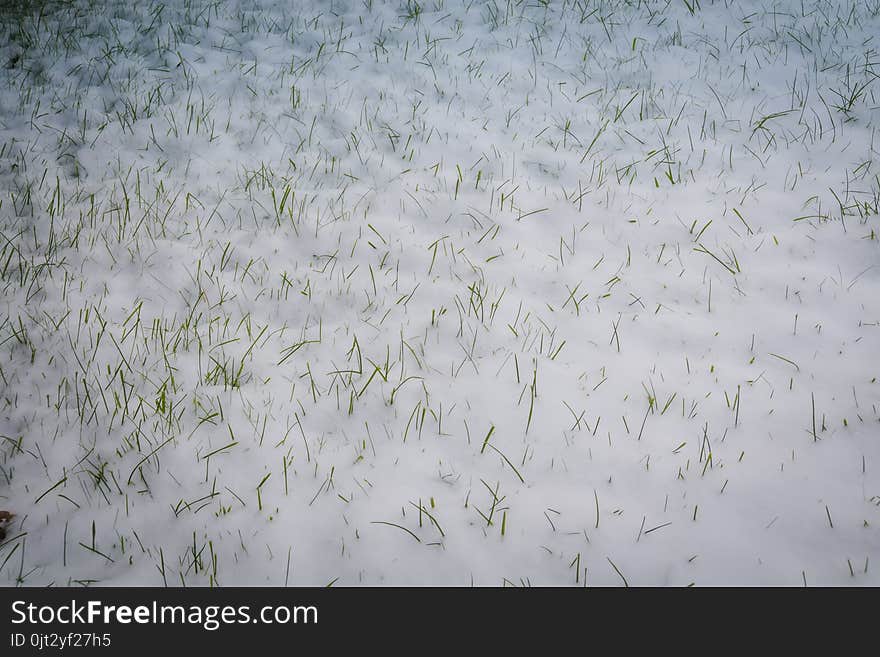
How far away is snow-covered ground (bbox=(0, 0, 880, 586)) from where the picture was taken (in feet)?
7.05

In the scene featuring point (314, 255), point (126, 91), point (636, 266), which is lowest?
point (636, 266)

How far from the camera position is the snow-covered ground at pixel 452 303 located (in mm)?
2148

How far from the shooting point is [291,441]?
2459 mm

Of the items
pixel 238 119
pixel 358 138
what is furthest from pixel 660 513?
pixel 238 119

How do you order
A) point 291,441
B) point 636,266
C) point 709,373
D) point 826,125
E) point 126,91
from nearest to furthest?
point 291,441
point 709,373
point 636,266
point 826,125
point 126,91

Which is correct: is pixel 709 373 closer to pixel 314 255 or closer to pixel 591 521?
pixel 591 521

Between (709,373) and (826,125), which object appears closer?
(709,373)

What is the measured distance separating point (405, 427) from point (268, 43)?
4282mm

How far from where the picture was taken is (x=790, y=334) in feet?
9.00

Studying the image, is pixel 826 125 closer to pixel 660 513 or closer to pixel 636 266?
pixel 636 266

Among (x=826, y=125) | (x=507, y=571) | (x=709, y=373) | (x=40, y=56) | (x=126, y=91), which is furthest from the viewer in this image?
(x=40, y=56)

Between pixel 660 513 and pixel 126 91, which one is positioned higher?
pixel 126 91

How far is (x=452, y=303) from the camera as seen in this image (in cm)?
305

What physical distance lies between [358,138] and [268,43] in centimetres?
184
